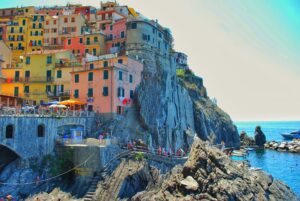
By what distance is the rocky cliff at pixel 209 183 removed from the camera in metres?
28.8

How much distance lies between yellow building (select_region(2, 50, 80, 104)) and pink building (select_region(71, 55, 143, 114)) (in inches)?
238

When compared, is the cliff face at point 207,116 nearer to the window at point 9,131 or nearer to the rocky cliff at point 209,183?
the rocky cliff at point 209,183

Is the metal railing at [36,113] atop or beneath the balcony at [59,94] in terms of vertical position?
beneath

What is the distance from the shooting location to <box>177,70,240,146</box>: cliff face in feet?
302

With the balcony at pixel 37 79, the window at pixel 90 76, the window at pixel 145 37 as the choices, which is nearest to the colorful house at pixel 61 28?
the balcony at pixel 37 79

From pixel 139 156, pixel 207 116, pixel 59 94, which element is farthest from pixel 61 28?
pixel 207 116

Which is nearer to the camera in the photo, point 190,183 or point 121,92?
point 190,183

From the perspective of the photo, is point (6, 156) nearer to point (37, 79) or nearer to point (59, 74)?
point (59, 74)

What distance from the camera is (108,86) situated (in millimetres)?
47594

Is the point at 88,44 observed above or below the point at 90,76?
above

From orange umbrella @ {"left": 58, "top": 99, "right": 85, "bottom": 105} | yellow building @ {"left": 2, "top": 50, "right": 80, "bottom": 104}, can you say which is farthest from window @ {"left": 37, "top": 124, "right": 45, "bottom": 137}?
yellow building @ {"left": 2, "top": 50, "right": 80, "bottom": 104}

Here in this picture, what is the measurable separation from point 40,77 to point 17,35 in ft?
97.0

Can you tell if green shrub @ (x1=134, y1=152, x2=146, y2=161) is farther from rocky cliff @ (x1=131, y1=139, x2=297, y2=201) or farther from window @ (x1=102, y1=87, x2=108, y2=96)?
window @ (x1=102, y1=87, x2=108, y2=96)

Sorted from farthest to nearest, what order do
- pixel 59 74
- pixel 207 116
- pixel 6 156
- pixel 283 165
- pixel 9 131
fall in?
pixel 207 116 → pixel 283 165 → pixel 59 74 → pixel 6 156 → pixel 9 131
